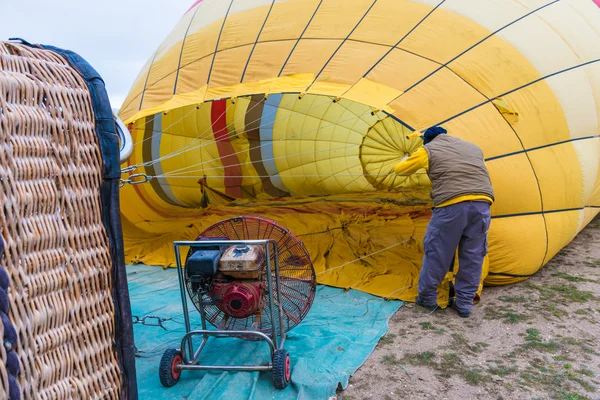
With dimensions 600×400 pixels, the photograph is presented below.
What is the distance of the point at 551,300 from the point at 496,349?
88cm

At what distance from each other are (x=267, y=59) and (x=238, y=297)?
2204 mm

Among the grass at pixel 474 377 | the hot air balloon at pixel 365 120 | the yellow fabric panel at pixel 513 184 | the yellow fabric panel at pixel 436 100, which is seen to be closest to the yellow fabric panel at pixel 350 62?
the hot air balloon at pixel 365 120

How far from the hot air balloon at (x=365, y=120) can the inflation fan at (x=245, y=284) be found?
3.97 ft

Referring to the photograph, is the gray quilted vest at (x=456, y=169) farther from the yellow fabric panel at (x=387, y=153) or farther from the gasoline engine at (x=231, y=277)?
the yellow fabric panel at (x=387, y=153)

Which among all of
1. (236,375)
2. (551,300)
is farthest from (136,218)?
(551,300)

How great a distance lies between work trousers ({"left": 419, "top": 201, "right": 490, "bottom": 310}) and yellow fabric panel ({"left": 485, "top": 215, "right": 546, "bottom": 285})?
233mm

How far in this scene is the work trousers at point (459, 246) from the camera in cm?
303

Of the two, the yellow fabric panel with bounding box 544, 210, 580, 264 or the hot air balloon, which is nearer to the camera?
the hot air balloon

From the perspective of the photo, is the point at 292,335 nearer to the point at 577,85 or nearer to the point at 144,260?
the point at 144,260

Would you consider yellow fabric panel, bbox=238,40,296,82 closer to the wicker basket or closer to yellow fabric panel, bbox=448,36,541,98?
yellow fabric panel, bbox=448,36,541,98

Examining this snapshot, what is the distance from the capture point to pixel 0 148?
101 cm

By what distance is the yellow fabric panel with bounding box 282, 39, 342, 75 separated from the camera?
3.48m

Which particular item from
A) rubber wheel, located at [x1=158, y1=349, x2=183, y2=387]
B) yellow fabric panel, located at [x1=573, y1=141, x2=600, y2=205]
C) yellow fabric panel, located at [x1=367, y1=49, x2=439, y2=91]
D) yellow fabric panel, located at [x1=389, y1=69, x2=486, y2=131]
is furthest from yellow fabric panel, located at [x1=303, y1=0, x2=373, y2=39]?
rubber wheel, located at [x1=158, y1=349, x2=183, y2=387]

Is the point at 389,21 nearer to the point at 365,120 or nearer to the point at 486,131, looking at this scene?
the point at 486,131
